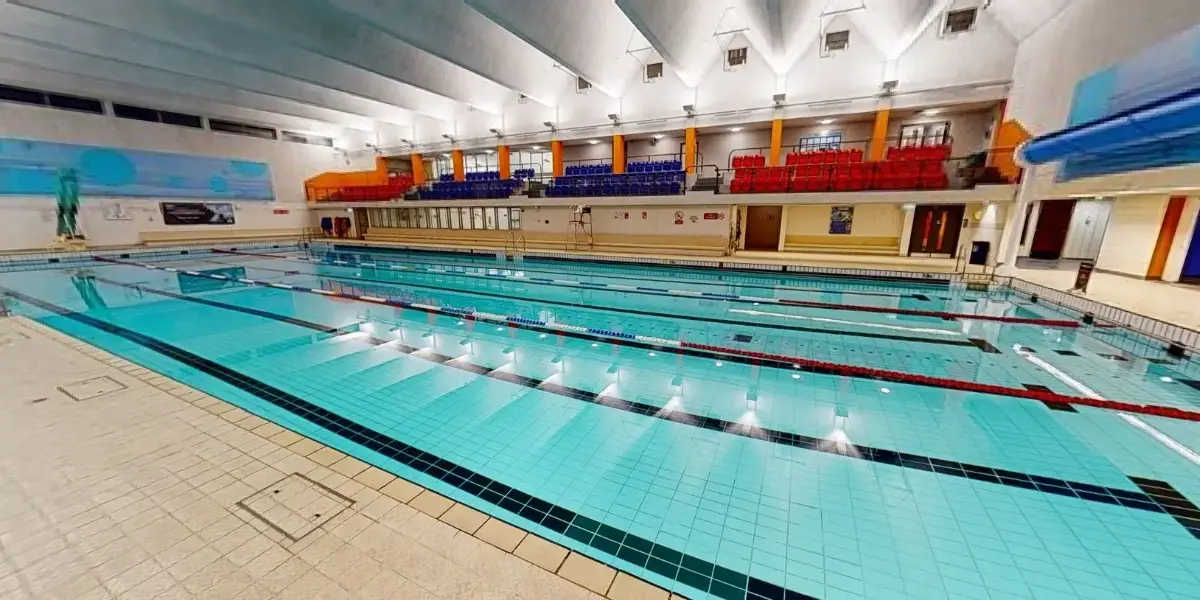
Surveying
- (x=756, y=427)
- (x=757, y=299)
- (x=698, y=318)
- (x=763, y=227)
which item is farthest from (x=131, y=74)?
(x=763, y=227)

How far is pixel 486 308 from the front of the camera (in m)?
6.23

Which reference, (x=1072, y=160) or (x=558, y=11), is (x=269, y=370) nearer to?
(x=558, y=11)

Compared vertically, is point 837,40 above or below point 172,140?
above

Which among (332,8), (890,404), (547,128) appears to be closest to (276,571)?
(890,404)

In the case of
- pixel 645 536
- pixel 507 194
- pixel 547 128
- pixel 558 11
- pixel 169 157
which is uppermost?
pixel 558 11

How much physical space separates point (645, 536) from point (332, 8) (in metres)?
10.7

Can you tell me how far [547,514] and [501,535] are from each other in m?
0.46

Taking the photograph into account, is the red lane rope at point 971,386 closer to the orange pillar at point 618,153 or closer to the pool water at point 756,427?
the pool water at point 756,427

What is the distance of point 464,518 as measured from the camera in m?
1.73

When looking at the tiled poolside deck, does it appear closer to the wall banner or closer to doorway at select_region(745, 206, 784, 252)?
doorway at select_region(745, 206, 784, 252)

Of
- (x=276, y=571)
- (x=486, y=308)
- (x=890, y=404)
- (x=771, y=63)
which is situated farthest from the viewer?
(x=771, y=63)

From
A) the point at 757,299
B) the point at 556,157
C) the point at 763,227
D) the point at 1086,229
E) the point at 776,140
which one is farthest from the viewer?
the point at 556,157

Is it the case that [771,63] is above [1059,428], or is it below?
above

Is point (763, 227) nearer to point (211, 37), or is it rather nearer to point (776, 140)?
point (776, 140)
